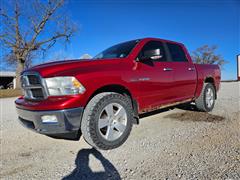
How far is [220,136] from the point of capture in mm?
3205

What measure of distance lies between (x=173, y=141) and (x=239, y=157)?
37.8 inches

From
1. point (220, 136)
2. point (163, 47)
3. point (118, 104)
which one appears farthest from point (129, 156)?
point (163, 47)

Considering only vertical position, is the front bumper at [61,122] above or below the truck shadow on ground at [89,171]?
above

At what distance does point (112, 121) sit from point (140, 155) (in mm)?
707

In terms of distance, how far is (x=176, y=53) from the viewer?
4.58m

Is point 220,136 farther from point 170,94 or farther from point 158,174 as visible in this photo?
point 158,174

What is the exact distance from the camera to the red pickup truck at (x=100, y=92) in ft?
8.46

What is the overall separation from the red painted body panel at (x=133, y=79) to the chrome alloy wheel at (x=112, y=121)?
1.25 feet

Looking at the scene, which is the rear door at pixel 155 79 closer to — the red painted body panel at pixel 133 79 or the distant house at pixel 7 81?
the red painted body panel at pixel 133 79

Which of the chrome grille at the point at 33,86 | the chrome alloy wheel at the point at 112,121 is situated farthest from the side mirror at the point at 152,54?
the chrome grille at the point at 33,86

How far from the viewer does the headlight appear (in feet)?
8.47

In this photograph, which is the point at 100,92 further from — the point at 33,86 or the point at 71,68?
the point at 33,86

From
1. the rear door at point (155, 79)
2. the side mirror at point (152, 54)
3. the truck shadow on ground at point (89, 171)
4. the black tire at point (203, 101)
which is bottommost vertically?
the truck shadow on ground at point (89, 171)

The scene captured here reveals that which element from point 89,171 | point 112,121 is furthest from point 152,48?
point 89,171
